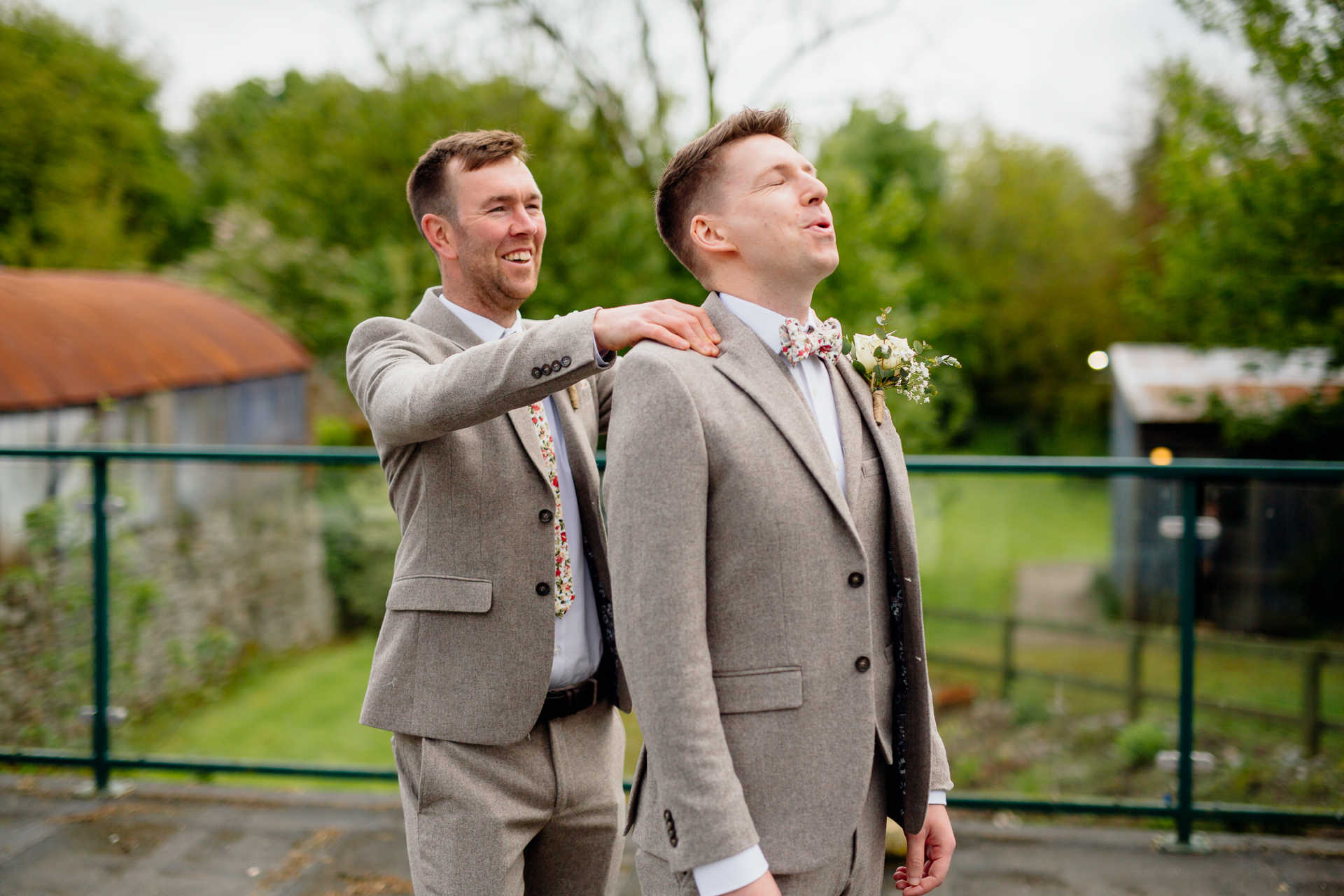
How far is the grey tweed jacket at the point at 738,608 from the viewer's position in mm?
1362

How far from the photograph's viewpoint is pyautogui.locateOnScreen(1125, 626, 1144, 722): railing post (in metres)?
5.12

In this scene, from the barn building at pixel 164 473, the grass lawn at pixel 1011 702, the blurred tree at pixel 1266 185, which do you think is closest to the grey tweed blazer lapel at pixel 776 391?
the grass lawn at pixel 1011 702

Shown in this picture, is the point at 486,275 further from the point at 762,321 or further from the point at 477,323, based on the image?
the point at 762,321

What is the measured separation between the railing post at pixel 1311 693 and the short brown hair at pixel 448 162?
3923 millimetres

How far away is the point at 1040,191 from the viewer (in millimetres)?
28906

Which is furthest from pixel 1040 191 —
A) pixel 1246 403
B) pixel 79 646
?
pixel 79 646

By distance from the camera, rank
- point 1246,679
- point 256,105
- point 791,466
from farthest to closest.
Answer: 1. point 256,105
2. point 1246,679
3. point 791,466

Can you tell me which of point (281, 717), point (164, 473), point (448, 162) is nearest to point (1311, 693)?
point (448, 162)

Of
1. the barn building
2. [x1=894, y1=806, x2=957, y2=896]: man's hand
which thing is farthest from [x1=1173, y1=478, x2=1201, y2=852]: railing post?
the barn building

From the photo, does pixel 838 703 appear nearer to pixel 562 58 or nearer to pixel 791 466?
pixel 791 466

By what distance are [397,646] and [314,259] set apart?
50.6 feet

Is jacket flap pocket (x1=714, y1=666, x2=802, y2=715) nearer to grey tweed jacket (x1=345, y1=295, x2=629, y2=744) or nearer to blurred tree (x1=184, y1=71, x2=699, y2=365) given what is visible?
grey tweed jacket (x1=345, y1=295, x2=629, y2=744)

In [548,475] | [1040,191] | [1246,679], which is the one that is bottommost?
[1246,679]

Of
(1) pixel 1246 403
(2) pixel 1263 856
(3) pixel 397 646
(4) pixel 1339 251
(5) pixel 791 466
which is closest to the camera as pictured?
(5) pixel 791 466
